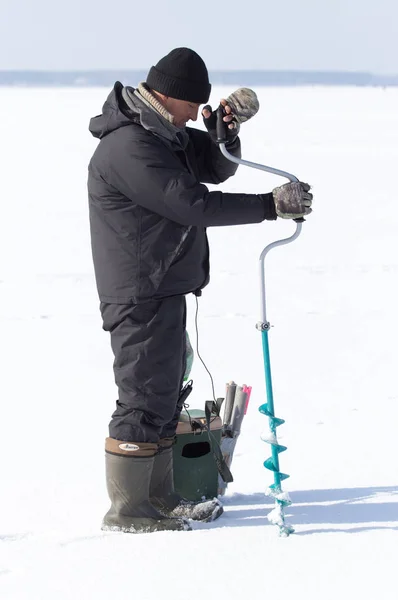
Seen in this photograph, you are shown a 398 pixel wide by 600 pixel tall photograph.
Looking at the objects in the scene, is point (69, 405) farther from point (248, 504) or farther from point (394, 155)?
point (394, 155)

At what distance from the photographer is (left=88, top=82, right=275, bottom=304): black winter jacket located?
3410mm

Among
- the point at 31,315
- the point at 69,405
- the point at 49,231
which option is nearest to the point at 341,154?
the point at 49,231

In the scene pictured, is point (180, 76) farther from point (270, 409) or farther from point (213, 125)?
point (270, 409)

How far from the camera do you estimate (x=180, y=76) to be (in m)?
3.56

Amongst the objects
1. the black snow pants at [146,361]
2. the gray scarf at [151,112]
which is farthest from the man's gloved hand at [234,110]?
the black snow pants at [146,361]

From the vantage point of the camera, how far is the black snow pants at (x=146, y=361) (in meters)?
3.56

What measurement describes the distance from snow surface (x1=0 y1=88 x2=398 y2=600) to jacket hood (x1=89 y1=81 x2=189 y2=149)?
1446 millimetres

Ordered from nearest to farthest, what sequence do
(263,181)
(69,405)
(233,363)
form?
1. (69,405)
2. (233,363)
3. (263,181)

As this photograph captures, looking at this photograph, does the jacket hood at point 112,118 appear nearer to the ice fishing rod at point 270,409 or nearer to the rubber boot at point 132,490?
the ice fishing rod at point 270,409

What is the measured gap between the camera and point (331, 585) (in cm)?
318

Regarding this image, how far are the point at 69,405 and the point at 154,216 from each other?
2.13m

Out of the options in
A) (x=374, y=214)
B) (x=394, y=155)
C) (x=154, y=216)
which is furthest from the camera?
(x=394, y=155)

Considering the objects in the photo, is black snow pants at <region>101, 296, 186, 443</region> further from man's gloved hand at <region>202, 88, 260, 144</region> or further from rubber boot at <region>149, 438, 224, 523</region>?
man's gloved hand at <region>202, 88, 260, 144</region>

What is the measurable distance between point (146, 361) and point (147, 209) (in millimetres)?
541
